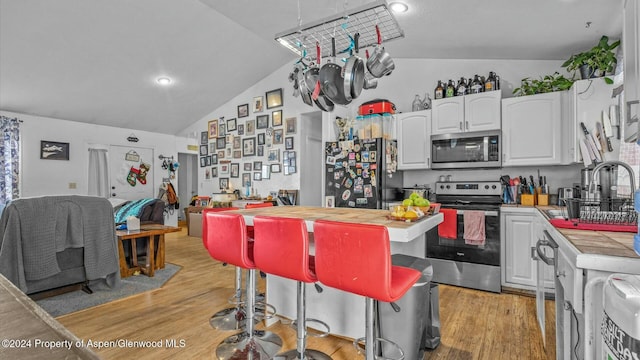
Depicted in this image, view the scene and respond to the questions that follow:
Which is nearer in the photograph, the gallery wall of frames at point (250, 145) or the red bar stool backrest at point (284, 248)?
the red bar stool backrest at point (284, 248)

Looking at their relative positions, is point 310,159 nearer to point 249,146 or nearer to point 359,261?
point 249,146

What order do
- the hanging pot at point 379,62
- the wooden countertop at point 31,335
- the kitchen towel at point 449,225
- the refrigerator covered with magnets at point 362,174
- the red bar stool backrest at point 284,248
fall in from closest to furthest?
the wooden countertop at point 31,335 → the red bar stool backrest at point 284,248 → the hanging pot at point 379,62 → the kitchen towel at point 449,225 → the refrigerator covered with magnets at point 362,174

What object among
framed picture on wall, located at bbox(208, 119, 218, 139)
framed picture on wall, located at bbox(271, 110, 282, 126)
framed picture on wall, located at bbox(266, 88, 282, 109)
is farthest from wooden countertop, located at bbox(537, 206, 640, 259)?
framed picture on wall, located at bbox(208, 119, 218, 139)

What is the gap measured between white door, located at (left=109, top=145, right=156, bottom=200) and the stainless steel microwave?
6.29 m

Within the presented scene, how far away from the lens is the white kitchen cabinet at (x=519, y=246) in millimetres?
3020

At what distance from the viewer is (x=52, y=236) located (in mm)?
2754

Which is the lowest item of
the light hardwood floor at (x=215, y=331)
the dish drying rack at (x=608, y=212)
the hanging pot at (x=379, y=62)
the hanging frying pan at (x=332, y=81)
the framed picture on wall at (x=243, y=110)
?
the light hardwood floor at (x=215, y=331)

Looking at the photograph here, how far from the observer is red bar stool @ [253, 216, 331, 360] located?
1.62 m

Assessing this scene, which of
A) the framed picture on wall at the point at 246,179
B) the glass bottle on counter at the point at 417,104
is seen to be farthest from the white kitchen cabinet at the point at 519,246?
the framed picture on wall at the point at 246,179

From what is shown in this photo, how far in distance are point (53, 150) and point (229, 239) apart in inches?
229

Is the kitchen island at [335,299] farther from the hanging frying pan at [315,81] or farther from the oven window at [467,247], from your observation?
the oven window at [467,247]

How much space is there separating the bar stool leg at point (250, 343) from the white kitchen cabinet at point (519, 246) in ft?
7.93

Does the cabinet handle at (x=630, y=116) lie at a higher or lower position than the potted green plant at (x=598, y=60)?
lower

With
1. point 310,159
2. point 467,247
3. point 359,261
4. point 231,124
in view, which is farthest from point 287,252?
point 231,124
